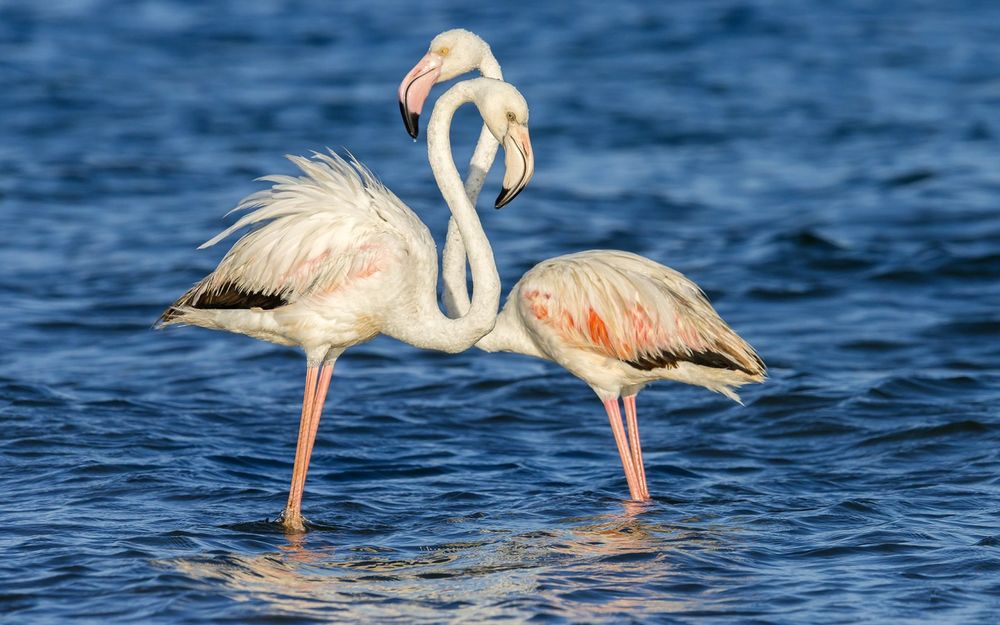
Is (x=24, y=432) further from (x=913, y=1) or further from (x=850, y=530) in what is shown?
(x=913, y=1)

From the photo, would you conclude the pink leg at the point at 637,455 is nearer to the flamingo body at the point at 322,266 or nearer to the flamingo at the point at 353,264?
the flamingo at the point at 353,264

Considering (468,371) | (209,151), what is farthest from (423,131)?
(468,371)

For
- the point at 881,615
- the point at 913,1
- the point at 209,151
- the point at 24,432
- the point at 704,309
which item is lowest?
the point at 881,615

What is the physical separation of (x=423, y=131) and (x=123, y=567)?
1189 cm

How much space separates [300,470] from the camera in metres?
7.16

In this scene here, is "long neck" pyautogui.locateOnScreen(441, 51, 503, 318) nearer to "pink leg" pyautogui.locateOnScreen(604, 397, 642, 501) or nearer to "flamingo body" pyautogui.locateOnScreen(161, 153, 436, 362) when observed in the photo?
"flamingo body" pyautogui.locateOnScreen(161, 153, 436, 362)

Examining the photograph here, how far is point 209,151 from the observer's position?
1750 cm

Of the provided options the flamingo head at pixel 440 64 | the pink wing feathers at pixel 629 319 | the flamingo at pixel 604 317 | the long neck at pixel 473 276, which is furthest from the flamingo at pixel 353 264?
the pink wing feathers at pixel 629 319

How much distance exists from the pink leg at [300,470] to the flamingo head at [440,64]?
1422 millimetres

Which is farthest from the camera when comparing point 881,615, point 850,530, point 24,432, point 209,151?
point 209,151

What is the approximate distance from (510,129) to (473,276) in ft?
2.43

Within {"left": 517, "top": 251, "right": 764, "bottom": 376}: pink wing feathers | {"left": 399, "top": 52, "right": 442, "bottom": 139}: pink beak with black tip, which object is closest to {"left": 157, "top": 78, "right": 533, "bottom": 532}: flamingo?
{"left": 399, "top": 52, "right": 442, "bottom": 139}: pink beak with black tip

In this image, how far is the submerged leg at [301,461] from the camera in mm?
7062

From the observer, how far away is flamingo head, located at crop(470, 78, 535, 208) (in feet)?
22.4
